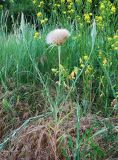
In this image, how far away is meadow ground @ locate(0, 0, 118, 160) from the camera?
302 centimetres

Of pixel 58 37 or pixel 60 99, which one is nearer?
pixel 58 37

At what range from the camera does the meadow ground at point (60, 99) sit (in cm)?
302

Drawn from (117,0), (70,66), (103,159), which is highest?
(117,0)

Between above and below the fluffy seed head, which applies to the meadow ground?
below

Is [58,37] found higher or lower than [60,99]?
higher

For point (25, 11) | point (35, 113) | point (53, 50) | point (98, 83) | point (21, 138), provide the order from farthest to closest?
1. point (25, 11)
2. point (53, 50)
3. point (98, 83)
4. point (35, 113)
5. point (21, 138)

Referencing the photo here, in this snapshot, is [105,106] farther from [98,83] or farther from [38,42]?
[38,42]

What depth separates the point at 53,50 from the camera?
4227 millimetres

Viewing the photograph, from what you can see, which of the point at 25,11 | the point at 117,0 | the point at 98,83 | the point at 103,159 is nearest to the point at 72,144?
the point at 103,159

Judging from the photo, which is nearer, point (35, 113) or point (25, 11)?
point (35, 113)

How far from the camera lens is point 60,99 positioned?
3.35 meters

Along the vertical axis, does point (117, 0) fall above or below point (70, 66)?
above

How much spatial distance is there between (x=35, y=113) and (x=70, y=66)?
0.68m

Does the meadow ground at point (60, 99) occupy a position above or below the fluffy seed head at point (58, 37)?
below
